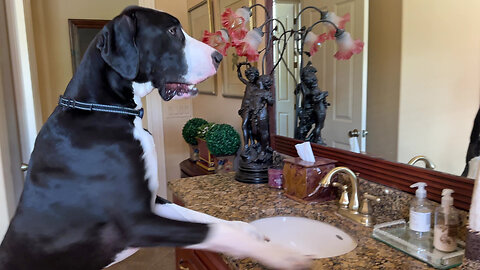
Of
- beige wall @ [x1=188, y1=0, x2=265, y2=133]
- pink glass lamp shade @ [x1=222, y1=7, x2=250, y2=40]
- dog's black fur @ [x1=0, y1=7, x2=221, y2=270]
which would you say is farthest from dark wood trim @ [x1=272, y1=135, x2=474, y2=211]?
beige wall @ [x1=188, y1=0, x2=265, y2=133]

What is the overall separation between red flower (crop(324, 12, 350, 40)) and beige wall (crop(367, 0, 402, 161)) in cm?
12

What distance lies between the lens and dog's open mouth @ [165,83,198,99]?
91cm

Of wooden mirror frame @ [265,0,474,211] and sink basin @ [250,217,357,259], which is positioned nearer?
wooden mirror frame @ [265,0,474,211]

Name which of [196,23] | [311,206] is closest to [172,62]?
[311,206]

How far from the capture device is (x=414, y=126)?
45.2 inches

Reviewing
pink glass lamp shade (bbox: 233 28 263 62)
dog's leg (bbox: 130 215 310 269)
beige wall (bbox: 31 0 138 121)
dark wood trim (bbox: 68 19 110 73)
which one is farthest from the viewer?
dark wood trim (bbox: 68 19 110 73)

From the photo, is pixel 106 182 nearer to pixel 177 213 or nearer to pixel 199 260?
pixel 177 213

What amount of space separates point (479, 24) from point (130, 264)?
2640 mm

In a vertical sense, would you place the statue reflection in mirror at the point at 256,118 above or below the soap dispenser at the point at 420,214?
above

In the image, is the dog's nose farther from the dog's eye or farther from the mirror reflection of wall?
the mirror reflection of wall

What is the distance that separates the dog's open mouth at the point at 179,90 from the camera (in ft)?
2.98

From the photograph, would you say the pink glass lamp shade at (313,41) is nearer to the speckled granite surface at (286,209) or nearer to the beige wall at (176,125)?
the speckled granite surface at (286,209)

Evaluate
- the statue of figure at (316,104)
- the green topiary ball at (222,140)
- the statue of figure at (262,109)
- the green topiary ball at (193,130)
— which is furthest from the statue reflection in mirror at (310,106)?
the green topiary ball at (193,130)

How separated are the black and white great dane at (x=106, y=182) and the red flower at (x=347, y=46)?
2.47 feet
